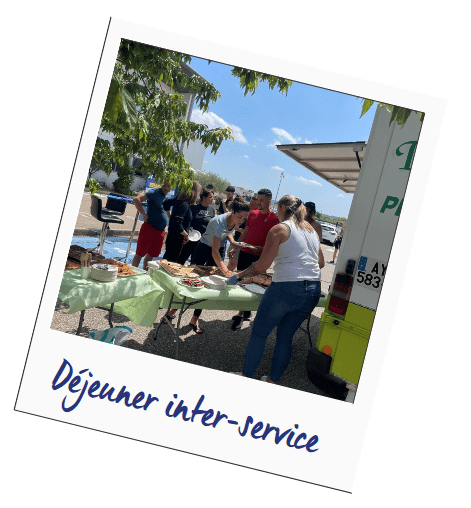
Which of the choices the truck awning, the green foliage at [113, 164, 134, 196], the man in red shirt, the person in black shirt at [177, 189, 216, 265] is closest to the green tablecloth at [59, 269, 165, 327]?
the man in red shirt

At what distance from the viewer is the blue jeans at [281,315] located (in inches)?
113

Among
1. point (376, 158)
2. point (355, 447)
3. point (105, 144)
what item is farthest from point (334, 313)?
point (105, 144)

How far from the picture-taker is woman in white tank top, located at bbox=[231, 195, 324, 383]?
2836mm

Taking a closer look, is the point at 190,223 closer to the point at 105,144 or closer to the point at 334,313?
the point at 105,144

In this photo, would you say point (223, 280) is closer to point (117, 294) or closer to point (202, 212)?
point (117, 294)

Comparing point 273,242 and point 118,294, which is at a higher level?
point 273,242

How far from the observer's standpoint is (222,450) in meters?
2.20

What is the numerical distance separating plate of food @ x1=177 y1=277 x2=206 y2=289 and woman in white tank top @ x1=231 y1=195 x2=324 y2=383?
517 millimetres

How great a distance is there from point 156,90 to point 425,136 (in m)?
2.49

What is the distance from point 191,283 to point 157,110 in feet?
4.97

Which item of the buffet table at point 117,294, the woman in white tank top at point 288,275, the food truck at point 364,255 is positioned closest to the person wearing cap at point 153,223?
the buffet table at point 117,294

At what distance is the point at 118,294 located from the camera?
272cm

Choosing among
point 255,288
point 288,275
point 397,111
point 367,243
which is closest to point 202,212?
point 255,288

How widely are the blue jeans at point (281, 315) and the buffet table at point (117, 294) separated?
88cm
